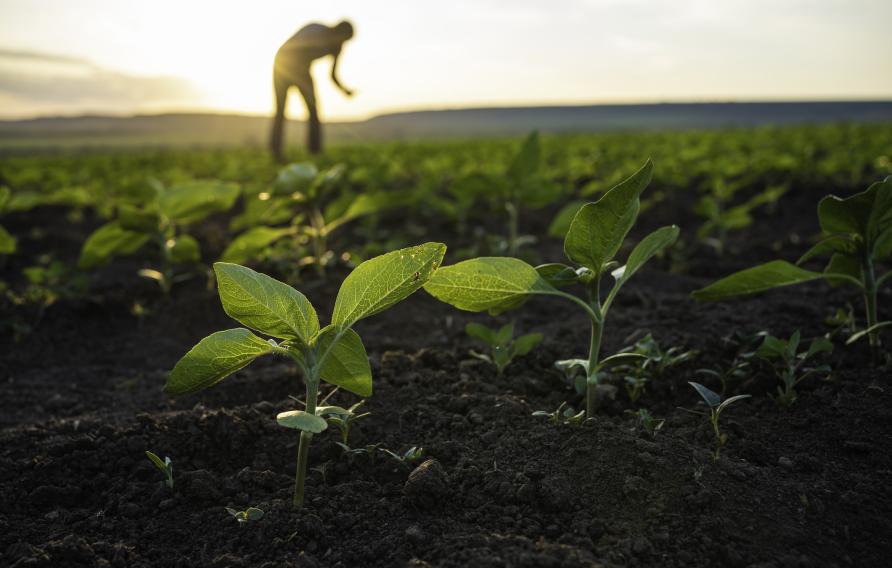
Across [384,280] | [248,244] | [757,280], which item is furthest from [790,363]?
[248,244]

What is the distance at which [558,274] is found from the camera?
1.79m

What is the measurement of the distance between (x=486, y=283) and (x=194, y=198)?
223 cm

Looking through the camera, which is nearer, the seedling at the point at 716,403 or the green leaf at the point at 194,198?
the seedling at the point at 716,403

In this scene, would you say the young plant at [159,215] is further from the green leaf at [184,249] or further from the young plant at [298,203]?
the young plant at [298,203]

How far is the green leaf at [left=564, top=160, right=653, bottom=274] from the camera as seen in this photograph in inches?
63.9

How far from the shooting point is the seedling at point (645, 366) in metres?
2.08

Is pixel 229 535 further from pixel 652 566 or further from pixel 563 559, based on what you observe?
pixel 652 566

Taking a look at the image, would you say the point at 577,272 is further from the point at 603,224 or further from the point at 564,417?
the point at 564,417

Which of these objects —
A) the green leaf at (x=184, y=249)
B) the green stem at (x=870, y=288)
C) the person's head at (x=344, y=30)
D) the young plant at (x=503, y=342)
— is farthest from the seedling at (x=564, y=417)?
the person's head at (x=344, y=30)

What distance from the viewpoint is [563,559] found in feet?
4.50

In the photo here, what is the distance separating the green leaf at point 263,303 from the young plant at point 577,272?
33 cm

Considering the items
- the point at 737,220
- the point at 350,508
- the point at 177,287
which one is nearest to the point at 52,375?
the point at 177,287

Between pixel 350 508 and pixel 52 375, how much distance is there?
7.09 ft

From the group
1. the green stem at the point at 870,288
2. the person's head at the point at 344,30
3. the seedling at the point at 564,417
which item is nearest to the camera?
the seedling at the point at 564,417
